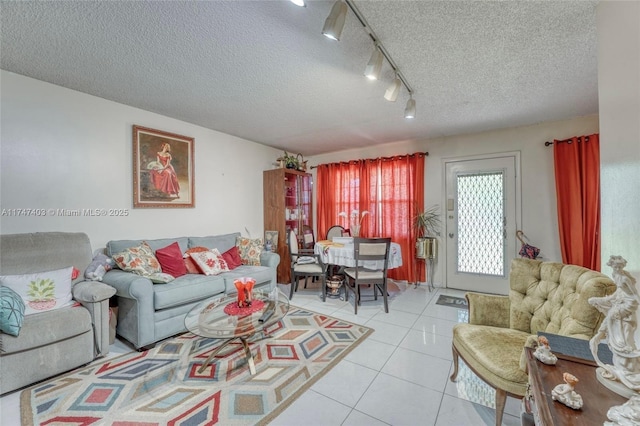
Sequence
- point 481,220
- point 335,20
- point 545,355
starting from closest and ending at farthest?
point 545,355, point 335,20, point 481,220

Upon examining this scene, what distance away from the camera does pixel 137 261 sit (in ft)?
8.74

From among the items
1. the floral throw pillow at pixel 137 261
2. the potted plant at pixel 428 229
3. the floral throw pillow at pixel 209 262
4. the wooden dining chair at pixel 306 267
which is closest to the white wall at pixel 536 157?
the potted plant at pixel 428 229

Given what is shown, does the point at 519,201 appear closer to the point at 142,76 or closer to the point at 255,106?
the point at 255,106

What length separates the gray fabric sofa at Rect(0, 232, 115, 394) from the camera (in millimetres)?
1813

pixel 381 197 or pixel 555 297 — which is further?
pixel 381 197

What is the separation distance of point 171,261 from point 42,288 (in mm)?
1041

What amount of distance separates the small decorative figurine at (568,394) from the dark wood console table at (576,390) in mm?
14

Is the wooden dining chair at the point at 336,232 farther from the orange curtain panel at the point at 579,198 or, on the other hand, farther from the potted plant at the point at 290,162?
the orange curtain panel at the point at 579,198

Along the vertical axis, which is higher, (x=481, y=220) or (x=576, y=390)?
(x=481, y=220)

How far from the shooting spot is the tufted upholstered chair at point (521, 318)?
4.46ft

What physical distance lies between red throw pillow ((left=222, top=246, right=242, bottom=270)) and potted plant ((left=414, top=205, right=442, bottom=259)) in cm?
283

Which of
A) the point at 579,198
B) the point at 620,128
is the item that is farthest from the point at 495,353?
the point at 579,198

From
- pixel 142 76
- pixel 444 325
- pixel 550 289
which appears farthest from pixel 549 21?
pixel 142 76

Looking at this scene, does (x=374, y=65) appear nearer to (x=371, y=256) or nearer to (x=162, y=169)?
(x=371, y=256)
